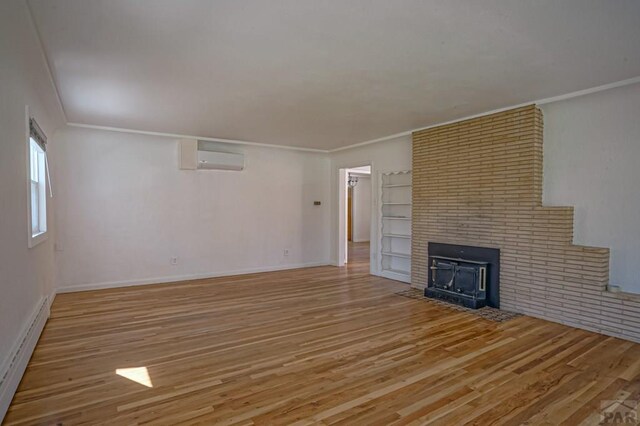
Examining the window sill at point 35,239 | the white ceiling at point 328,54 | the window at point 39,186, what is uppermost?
the white ceiling at point 328,54

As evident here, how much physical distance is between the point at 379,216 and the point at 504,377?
160 inches

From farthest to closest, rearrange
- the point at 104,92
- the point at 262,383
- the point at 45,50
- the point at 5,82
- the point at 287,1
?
the point at 104,92 → the point at 45,50 → the point at 262,383 → the point at 5,82 → the point at 287,1

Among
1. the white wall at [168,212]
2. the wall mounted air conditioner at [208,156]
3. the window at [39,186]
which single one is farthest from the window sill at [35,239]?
the wall mounted air conditioner at [208,156]

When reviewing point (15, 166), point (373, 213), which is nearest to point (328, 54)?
point (15, 166)

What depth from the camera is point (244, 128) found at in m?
5.61

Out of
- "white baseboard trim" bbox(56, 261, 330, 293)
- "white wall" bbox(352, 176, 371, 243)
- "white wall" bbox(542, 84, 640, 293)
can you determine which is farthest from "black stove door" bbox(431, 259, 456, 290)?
"white wall" bbox(352, 176, 371, 243)

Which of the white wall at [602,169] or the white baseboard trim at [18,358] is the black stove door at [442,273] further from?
the white baseboard trim at [18,358]

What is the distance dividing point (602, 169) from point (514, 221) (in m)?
1.04

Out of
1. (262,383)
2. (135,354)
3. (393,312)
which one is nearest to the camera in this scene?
(262,383)

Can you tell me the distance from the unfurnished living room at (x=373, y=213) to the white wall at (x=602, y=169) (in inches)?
0.9

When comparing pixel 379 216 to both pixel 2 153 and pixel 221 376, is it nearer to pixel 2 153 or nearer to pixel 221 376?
pixel 221 376

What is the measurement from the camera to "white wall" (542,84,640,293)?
143 inches

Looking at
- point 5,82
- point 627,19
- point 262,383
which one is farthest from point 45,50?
point 627,19

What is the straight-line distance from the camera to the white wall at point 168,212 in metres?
5.43
